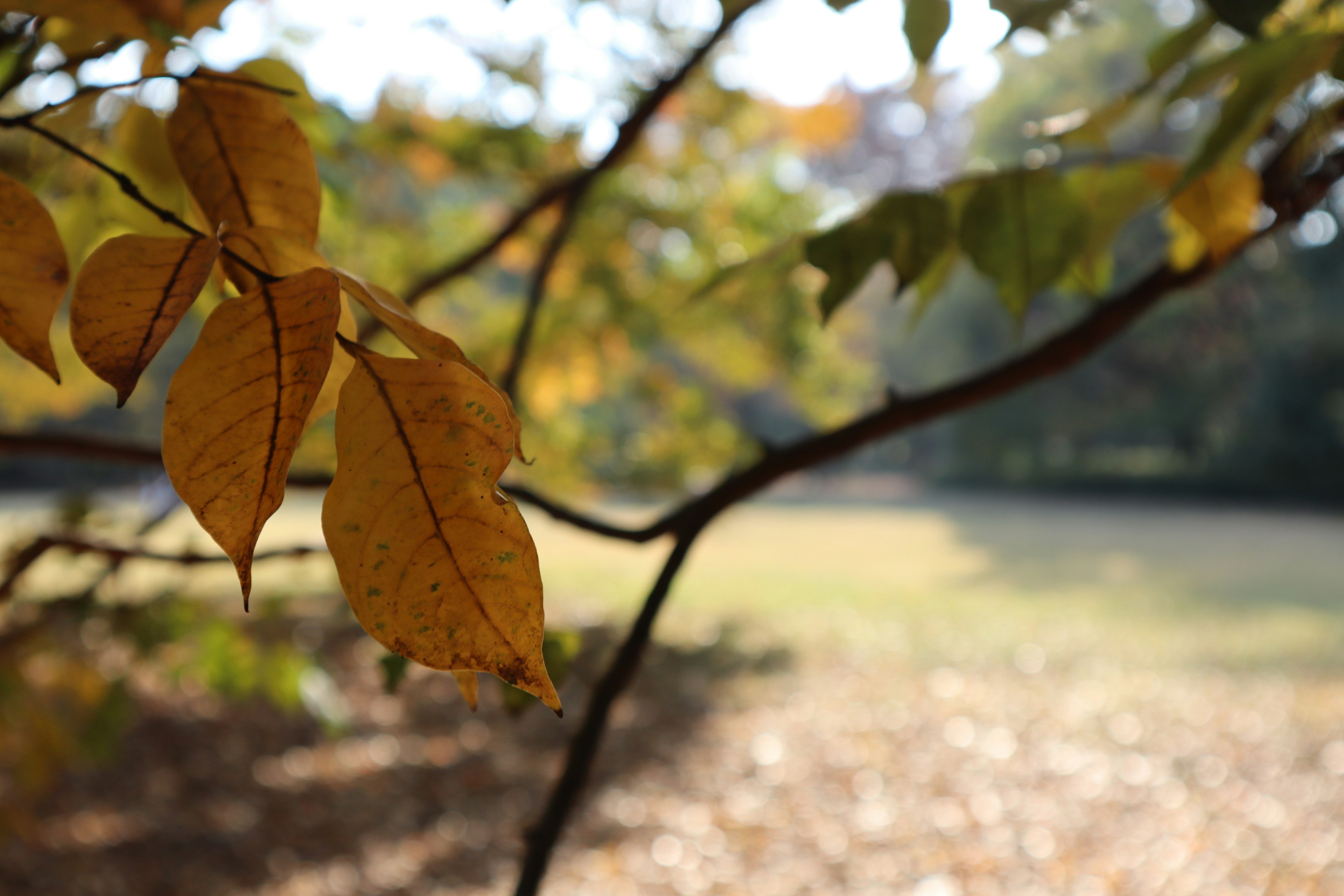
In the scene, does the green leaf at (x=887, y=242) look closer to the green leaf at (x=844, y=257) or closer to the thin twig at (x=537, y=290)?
the green leaf at (x=844, y=257)

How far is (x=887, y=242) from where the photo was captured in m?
0.46

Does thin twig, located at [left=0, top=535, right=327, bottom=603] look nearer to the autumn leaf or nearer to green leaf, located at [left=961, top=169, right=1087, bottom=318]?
the autumn leaf

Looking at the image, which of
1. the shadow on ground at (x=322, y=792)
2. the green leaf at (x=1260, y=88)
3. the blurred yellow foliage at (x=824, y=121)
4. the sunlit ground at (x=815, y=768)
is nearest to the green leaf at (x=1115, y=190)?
the green leaf at (x=1260, y=88)

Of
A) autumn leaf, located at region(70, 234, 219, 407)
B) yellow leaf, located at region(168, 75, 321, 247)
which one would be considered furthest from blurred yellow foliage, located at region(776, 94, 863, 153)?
autumn leaf, located at region(70, 234, 219, 407)

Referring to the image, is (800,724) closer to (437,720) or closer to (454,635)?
(437,720)

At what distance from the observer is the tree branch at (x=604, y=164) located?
2.46ft

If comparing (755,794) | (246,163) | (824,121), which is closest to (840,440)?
(246,163)

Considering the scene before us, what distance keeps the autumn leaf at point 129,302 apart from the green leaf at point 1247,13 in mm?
318

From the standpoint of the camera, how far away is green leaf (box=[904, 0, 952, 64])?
1.29ft

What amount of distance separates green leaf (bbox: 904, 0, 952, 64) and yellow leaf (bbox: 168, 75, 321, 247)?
255mm

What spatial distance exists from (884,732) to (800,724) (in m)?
0.36

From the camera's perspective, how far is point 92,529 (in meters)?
1.55

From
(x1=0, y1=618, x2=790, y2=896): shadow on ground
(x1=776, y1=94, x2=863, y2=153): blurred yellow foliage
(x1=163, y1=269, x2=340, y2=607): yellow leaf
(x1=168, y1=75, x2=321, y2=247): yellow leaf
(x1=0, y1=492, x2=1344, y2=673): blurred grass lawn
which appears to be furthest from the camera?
(x1=0, y1=492, x2=1344, y2=673): blurred grass lawn

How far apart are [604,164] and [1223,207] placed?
487 mm
